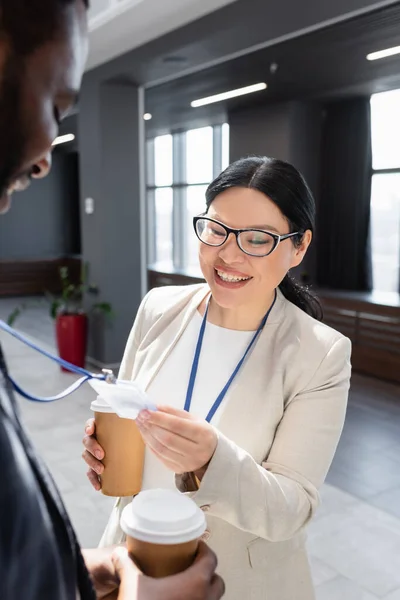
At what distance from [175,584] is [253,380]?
682 millimetres

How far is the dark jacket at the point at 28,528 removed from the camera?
0.45 meters

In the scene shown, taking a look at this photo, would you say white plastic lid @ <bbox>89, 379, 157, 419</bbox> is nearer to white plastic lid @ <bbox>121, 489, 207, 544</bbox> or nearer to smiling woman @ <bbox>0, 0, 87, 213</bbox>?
white plastic lid @ <bbox>121, 489, 207, 544</bbox>

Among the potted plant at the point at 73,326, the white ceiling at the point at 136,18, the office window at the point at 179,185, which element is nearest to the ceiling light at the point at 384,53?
the white ceiling at the point at 136,18

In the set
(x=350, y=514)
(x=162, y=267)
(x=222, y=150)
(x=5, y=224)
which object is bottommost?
(x=350, y=514)

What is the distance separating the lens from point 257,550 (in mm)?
1201

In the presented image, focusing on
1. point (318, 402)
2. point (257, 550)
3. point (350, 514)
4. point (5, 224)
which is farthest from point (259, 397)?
point (5, 224)

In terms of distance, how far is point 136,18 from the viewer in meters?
4.45

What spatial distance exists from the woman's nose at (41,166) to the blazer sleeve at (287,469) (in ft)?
2.06

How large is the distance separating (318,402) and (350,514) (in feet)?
7.73

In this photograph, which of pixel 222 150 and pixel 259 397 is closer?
pixel 259 397

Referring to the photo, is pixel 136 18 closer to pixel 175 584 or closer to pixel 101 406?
pixel 101 406

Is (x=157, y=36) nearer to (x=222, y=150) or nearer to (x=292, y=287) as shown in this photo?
(x=292, y=287)

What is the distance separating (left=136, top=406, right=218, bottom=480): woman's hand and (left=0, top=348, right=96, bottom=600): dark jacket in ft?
1.38

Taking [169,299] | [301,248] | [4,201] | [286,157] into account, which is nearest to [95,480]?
[169,299]
